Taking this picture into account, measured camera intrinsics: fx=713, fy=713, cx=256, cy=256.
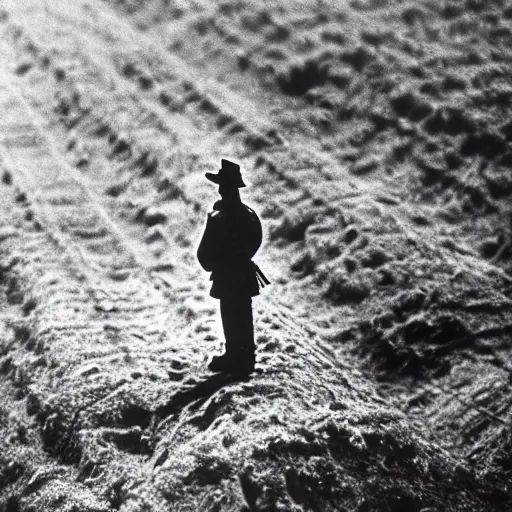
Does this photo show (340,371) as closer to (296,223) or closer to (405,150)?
(296,223)

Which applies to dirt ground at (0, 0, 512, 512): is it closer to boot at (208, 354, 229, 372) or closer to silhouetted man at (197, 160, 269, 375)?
boot at (208, 354, 229, 372)

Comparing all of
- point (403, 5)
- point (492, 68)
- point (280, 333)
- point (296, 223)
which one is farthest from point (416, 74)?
point (280, 333)

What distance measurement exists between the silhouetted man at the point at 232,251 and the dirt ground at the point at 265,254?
0.46 metres

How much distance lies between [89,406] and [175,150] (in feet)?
8.86

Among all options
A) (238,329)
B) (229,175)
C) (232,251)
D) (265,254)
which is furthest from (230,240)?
(265,254)

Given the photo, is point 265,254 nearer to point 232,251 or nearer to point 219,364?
point 219,364

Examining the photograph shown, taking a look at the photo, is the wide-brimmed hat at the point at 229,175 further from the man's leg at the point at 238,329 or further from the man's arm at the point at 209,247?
the man's leg at the point at 238,329

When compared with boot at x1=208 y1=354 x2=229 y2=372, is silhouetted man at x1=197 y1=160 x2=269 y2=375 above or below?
above

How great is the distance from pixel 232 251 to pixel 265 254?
1.58 m

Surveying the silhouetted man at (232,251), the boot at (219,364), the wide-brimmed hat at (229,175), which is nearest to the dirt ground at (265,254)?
the boot at (219,364)

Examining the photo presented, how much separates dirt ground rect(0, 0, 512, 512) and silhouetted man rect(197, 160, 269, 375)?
1.49ft

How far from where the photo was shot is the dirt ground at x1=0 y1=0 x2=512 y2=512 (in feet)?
11.7

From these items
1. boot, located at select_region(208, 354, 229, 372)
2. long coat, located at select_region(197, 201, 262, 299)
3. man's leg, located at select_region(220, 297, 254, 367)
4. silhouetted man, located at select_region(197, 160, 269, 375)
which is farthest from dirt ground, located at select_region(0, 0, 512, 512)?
long coat, located at select_region(197, 201, 262, 299)

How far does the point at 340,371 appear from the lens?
13.8 ft
